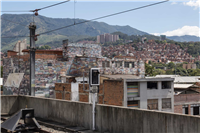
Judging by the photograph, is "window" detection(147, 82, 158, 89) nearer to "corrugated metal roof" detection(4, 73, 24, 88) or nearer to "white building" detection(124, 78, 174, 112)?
"white building" detection(124, 78, 174, 112)

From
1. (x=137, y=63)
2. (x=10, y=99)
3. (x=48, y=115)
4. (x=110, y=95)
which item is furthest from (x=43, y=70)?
(x=48, y=115)

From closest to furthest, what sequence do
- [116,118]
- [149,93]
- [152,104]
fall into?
[116,118]
[149,93]
[152,104]

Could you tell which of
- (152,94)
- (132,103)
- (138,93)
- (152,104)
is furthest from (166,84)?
(132,103)

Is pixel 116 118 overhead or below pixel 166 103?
overhead

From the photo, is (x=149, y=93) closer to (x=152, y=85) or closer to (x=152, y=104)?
(x=152, y=85)

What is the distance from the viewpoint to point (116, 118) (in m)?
10.7

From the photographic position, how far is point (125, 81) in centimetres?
3406

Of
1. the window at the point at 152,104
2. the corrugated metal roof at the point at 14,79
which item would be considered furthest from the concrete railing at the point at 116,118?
the corrugated metal roof at the point at 14,79

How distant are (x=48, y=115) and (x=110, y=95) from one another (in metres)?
21.4

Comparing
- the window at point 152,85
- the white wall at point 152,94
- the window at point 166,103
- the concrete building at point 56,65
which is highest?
the concrete building at point 56,65

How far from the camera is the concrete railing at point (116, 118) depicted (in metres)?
8.41

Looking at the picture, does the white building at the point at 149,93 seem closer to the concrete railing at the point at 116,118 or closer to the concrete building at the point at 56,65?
the concrete railing at the point at 116,118

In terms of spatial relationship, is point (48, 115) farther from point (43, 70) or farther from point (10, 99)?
point (43, 70)

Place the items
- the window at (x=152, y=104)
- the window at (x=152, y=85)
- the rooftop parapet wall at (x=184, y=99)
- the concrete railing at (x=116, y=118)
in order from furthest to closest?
the rooftop parapet wall at (x=184, y=99) < the window at (x=152, y=85) < the window at (x=152, y=104) < the concrete railing at (x=116, y=118)
